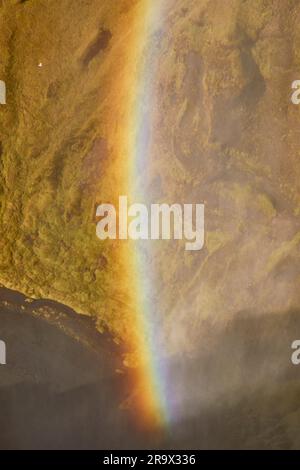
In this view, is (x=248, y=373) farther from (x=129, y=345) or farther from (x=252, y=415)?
(x=129, y=345)

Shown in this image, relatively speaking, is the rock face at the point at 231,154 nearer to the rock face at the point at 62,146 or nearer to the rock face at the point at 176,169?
the rock face at the point at 176,169

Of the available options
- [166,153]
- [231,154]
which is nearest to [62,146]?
[166,153]

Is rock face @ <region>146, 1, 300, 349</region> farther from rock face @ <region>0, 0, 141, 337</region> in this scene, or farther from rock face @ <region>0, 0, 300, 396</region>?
rock face @ <region>0, 0, 141, 337</region>

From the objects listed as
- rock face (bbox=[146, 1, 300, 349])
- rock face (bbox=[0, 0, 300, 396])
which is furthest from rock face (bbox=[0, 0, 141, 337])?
rock face (bbox=[146, 1, 300, 349])

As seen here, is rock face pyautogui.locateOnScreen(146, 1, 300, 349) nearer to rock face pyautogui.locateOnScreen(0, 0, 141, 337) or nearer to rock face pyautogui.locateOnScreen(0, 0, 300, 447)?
rock face pyautogui.locateOnScreen(0, 0, 300, 447)

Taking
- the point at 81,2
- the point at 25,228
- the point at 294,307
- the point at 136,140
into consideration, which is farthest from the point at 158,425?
the point at 81,2

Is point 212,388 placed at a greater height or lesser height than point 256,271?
lesser

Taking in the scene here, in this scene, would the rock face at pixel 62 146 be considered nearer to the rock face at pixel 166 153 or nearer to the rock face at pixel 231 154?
the rock face at pixel 166 153

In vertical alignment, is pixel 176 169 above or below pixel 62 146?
below

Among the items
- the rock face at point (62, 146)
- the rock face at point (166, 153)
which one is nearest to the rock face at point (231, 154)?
the rock face at point (166, 153)

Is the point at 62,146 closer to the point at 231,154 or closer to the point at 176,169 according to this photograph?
the point at 176,169

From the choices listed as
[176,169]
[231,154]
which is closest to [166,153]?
[176,169]
